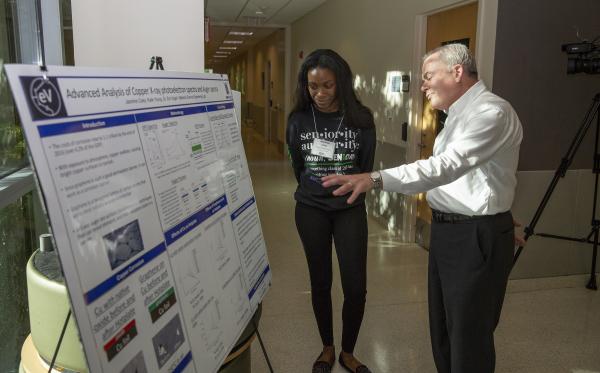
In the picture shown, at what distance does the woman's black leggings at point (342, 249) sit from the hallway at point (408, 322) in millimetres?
423

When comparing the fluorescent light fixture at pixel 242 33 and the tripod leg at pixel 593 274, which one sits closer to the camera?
the tripod leg at pixel 593 274

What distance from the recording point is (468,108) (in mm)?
1772

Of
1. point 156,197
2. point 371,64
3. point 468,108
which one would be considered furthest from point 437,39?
point 156,197

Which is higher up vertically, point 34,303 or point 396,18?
point 396,18

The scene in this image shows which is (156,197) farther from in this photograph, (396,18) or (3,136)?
(396,18)

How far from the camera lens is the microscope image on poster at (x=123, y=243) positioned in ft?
2.90

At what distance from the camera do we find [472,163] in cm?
167

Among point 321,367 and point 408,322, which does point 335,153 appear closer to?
point 321,367

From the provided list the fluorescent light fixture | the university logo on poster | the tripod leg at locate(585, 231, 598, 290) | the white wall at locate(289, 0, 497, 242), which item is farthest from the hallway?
the fluorescent light fixture

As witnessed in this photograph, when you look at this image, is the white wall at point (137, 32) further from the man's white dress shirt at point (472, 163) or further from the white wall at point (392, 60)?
the white wall at point (392, 60)

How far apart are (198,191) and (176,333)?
340mm

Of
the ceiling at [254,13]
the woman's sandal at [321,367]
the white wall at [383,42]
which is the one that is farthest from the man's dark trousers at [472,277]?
the ceiling at [254,13]

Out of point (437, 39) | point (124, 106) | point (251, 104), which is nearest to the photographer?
point (124, 106)

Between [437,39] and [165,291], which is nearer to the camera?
[165,291]
